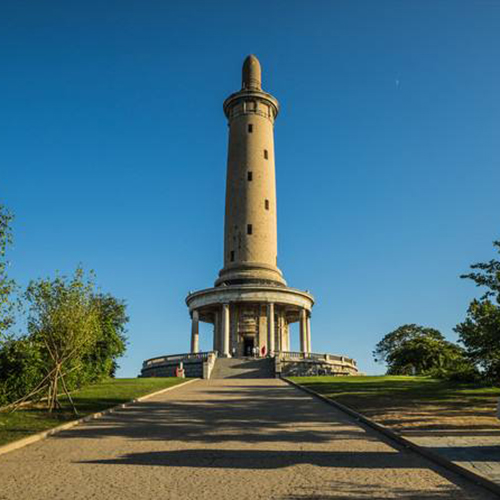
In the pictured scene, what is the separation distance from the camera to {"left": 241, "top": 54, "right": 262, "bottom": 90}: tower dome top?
64500 millimetres

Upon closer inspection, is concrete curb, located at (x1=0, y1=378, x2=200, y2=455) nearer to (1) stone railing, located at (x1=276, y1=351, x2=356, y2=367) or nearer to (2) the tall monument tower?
(1) stone railing, located at (x1=276, y1=351, x2=356, y2=367)

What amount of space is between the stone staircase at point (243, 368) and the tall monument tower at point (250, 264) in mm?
2676

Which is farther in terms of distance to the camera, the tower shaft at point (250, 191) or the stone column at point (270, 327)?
the tower shaft at point (250, 191)

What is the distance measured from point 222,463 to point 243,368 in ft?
112

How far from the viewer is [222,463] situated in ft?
32.0

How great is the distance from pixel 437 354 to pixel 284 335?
20.4 metres

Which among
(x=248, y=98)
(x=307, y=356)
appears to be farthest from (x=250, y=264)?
(x=248, y=98)

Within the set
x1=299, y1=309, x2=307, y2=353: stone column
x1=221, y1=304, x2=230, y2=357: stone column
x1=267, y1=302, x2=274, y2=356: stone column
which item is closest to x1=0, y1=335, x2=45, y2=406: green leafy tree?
x1=221, y1=304, x2=230, y2=357: stone column

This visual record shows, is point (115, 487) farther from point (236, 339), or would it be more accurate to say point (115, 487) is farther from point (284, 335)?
point (284, 335)

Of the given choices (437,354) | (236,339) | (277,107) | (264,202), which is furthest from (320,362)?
(277,107)

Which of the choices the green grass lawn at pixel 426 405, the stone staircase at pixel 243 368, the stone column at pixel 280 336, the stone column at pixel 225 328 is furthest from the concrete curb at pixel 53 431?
the stone column at pixel 280 336

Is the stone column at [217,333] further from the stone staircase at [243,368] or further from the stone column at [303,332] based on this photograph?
the stone column at [303,332]

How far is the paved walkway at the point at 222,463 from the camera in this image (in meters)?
7.86

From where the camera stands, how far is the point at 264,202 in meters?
57.6
